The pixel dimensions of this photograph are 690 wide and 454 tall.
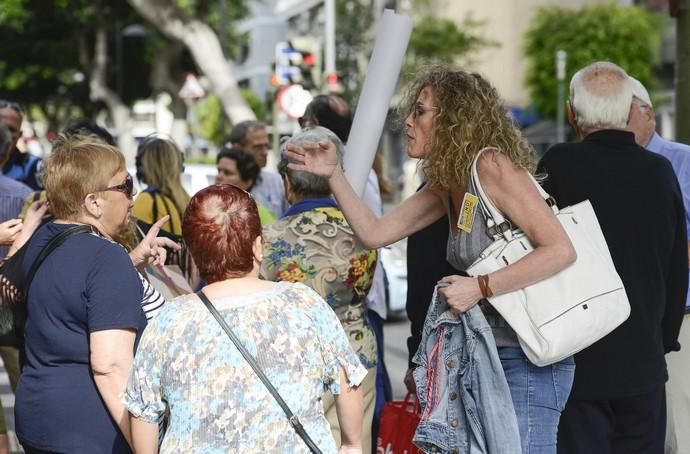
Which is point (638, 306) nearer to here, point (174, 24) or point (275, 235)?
point (275, 235)

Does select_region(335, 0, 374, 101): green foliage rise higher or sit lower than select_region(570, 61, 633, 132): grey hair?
lower

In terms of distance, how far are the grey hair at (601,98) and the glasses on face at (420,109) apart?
2.20 feet

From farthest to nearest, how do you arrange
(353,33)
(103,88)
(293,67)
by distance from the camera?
(353,33), (103,88), (293,67)

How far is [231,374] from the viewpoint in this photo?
304 centimetres

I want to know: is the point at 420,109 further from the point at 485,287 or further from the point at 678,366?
the point at 678,366

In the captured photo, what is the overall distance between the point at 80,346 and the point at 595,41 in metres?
52.0

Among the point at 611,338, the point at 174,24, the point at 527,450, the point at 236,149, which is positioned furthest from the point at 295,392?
the point at 174,24

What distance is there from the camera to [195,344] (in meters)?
3.04

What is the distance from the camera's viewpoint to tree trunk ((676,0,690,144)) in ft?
22.7

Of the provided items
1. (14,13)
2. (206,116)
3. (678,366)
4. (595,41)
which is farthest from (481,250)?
(206,116)

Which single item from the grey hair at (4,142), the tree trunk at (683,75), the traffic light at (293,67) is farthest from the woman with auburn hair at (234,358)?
the traffic light at (293,67)

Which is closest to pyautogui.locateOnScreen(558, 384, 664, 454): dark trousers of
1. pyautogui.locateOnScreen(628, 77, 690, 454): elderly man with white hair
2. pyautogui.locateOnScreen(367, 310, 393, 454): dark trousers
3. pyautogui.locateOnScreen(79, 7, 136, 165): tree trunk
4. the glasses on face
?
pyautogui.locateOnScreen(628, 77, 690, 454): elderly man with white hair

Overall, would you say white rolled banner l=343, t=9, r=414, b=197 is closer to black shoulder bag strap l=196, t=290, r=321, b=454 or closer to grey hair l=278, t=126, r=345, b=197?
→ grey hair l=278, t=126, r=345, b=197

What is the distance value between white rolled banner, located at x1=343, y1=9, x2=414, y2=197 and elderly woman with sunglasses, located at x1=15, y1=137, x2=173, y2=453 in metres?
1.19
